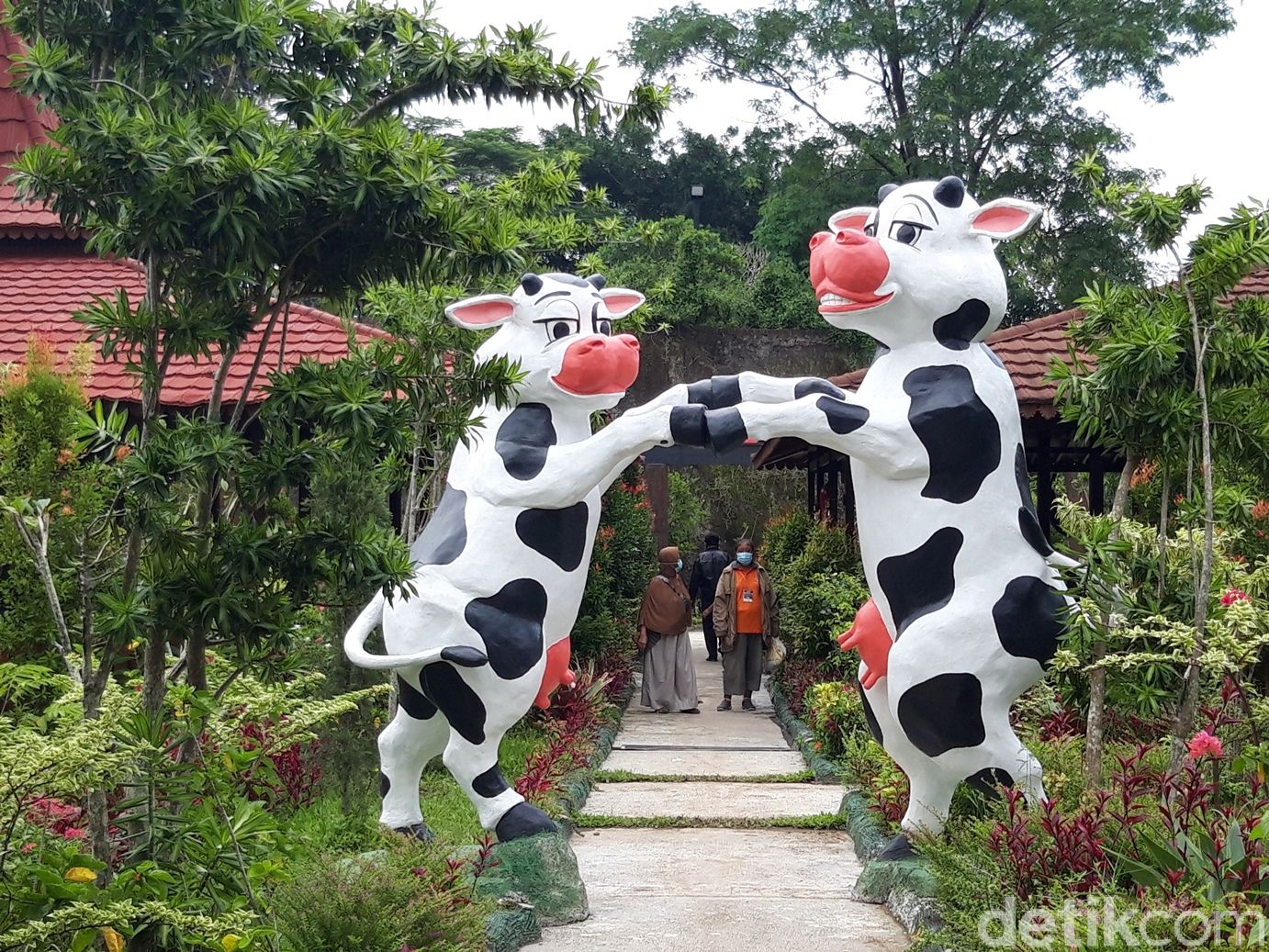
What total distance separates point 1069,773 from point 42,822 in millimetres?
4534

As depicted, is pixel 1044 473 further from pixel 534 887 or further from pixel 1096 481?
pixel 534 887

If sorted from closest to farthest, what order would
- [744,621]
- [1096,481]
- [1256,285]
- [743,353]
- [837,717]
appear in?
1. [837,717]
2. [1256,285]
3. [1096,481]
4. [744,621]
5. [743,353]

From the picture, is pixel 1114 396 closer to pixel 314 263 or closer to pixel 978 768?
pixel 978 768

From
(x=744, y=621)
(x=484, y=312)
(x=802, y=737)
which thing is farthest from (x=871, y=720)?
(x=744, y=621)

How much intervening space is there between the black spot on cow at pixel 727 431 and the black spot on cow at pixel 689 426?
0.03 meters

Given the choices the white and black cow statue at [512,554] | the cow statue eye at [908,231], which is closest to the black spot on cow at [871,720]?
the white and black cow statue at [512,554]

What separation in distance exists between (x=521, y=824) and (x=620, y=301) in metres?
2.83

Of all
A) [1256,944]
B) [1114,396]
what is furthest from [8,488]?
[1114,396]

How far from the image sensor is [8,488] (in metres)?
4.52

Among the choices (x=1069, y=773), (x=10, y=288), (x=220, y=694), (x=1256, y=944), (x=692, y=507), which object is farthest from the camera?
(x=692, y=507)

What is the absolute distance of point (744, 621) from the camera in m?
13.2

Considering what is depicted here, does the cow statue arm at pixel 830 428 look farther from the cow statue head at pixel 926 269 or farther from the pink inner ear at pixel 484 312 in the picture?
the pink inner ear at pixel 484 312

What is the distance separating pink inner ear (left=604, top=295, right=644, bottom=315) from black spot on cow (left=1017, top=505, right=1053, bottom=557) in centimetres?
238

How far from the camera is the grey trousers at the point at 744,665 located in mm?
13570
